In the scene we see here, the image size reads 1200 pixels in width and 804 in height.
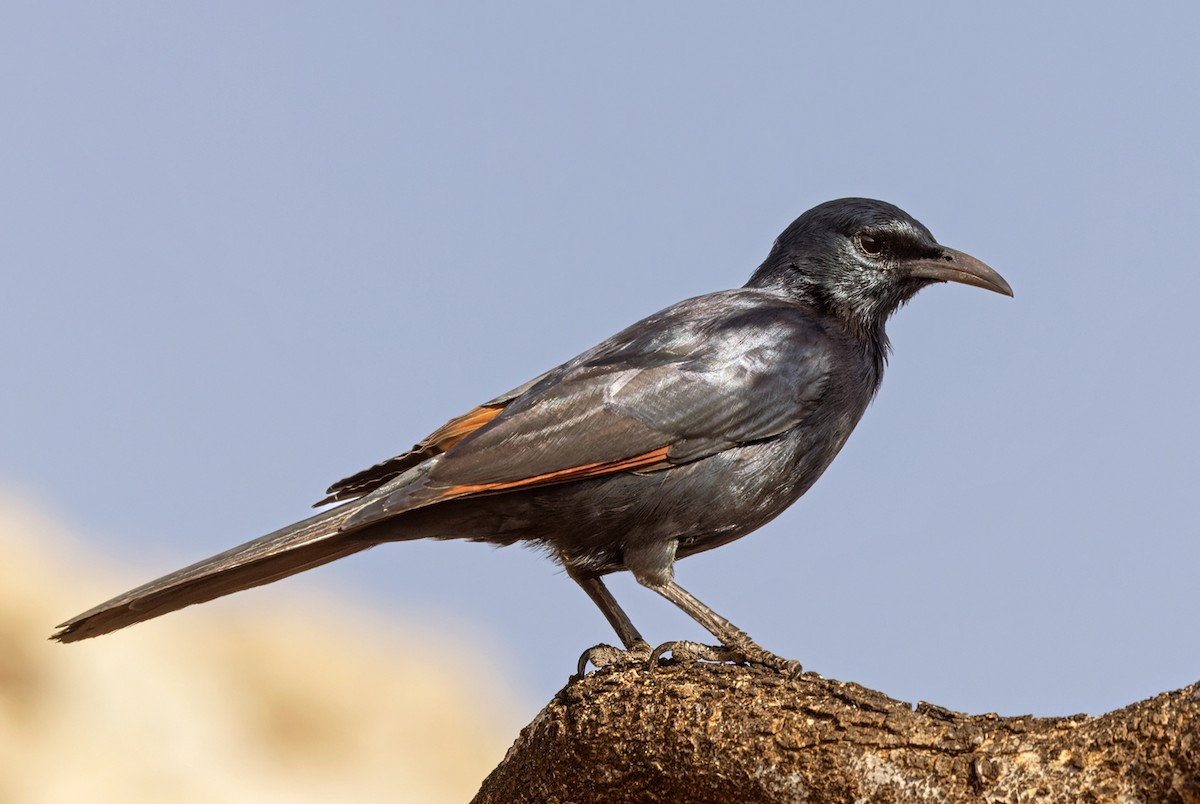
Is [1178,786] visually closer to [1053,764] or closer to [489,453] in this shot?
[1053,764]

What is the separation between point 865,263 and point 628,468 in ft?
5.64

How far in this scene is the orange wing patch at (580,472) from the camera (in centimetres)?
553

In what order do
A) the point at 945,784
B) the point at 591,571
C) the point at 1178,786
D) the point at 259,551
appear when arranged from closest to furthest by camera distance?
the point at 1178,786 < the point at 945,784 < the point at 259,551 < the point at 591,571

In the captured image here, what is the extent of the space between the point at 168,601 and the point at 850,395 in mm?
2970

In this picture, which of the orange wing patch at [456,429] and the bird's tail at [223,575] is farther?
the orange wing patch at [456,429]

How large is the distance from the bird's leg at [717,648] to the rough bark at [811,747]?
14cm

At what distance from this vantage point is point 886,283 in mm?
6641

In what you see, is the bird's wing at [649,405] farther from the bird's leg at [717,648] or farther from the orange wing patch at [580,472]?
the bird's leg at [717,648]

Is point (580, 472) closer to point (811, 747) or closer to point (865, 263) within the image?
point (811, 747)

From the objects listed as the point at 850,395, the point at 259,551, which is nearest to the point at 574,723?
the point at 259,551

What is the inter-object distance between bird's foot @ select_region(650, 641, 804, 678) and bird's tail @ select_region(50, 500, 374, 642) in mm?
1347

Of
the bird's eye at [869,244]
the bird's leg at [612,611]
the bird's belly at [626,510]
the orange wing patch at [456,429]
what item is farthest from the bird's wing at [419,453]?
the bird's eye at [869,244]

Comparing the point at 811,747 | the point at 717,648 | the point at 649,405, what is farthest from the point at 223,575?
the point at 811,747

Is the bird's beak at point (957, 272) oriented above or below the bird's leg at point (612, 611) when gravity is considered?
above
